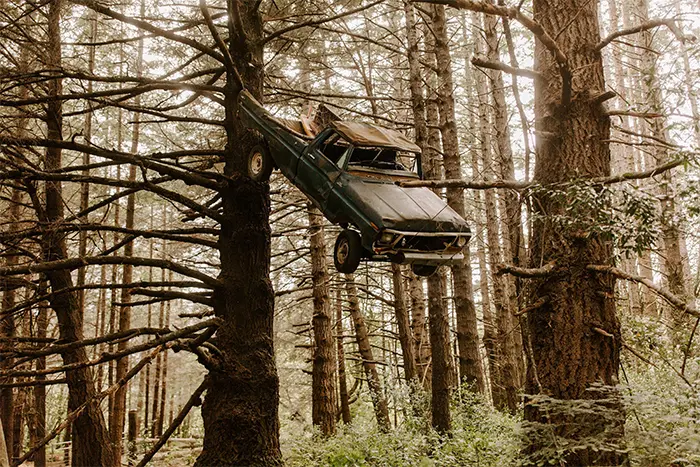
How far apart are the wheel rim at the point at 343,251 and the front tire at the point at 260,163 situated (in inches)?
51.8

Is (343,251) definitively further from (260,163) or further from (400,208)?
(260,163)

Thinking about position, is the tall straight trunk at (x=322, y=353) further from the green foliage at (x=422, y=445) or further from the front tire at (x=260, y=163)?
the front tire at (x=260, y=163)

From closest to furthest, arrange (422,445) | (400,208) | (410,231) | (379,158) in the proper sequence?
(410,231), (400,208), (379,158), (422,445)

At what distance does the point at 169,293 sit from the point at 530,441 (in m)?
4.07

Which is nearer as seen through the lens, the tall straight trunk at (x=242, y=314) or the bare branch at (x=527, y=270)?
the bare branch at (x=527, y=270)

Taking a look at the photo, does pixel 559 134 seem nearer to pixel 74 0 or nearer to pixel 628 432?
pixel 628 432

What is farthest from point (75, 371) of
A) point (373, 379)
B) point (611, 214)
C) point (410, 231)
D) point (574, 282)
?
point (373, 379)

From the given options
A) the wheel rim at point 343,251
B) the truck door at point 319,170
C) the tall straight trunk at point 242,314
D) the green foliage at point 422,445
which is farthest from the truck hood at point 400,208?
the green foliage at point 422,445

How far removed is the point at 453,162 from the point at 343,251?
15.2 feet

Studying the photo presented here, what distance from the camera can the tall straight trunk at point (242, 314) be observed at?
570cm

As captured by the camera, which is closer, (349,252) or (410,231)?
(410,231)

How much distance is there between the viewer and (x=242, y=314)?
19.8 feet

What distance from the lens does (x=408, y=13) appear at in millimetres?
9828

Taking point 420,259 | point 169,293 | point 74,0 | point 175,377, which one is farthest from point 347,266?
point 175,377
